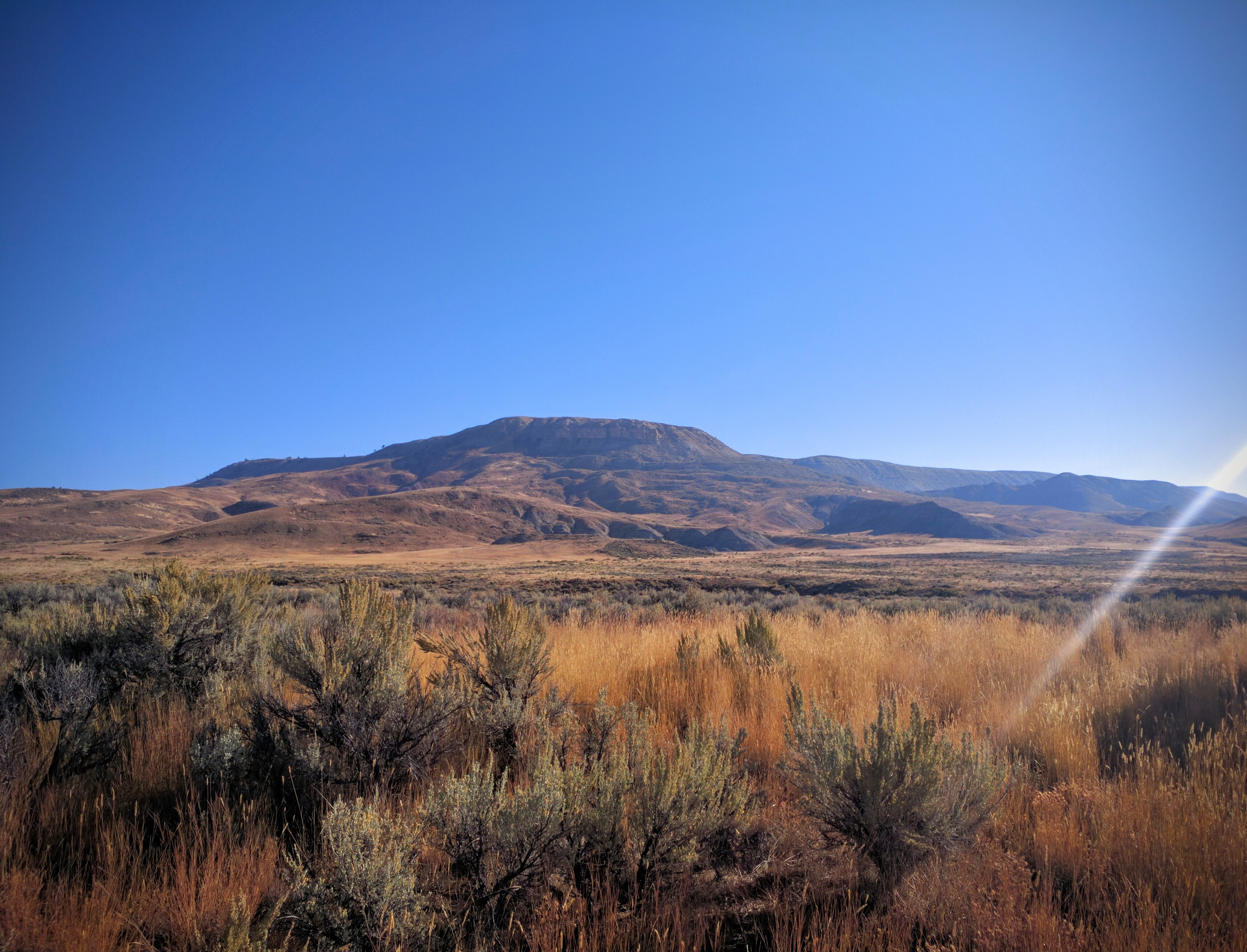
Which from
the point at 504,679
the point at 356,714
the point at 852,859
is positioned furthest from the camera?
the point at 504,679

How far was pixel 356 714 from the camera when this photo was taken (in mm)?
2984

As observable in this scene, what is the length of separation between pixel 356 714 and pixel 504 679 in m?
0.99

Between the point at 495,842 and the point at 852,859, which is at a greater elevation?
the point at 495,842

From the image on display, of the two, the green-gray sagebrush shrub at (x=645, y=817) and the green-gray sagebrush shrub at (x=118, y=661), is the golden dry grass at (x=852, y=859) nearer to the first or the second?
the green-gray sagebrush shrub at (x=645, y=817)

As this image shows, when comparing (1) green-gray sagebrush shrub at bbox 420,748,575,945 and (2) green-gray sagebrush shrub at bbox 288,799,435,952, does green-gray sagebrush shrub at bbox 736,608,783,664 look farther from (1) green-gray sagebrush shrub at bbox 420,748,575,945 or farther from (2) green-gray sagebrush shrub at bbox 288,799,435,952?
(2) green-gray sagebrush shrub at bbox 288,799,435,952

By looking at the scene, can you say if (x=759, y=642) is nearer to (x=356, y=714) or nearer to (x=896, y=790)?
(x=896, y=790)

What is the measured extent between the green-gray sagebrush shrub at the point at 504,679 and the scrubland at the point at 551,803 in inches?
1.0

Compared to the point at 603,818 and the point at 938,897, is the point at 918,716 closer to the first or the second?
the point at 938,897

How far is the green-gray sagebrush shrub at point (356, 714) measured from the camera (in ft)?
9.52

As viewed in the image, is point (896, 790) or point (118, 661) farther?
point (118, 661)

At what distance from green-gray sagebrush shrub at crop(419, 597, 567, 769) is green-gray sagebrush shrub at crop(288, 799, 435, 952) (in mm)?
1270

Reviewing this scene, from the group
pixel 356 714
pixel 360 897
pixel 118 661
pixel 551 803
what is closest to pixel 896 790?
pixel 551 803

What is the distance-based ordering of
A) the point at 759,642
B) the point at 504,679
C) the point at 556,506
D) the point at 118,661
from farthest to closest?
1. the point at 556,506
2. the point at 759,642
3. the point at 118,661
4. the point at 504,679

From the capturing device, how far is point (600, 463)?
175125 mm
